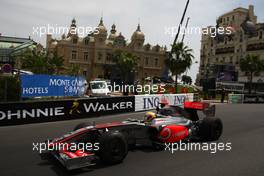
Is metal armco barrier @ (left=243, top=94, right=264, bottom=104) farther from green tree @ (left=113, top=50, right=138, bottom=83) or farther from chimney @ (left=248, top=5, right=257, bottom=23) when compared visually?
chimney @ (left=248, top=5, right=257, bottom=23)

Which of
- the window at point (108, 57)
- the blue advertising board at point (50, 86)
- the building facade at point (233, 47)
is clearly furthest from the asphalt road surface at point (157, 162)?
the window at point (108, 57)

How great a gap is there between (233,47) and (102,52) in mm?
35861

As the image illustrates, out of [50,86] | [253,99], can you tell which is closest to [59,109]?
[50,86]

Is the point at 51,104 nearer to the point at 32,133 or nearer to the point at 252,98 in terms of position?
the point at 32,133

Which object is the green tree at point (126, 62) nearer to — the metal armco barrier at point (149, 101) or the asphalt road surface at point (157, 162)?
the metal armco barrier at point (149, 101)

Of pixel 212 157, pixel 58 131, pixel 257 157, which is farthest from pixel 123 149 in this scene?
pixel 58 131

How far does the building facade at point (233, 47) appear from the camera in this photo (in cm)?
6256

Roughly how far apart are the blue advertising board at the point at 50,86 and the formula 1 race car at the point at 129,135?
7.75 m

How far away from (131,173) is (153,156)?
1442 millimetres

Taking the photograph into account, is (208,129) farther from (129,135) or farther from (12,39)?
(12,39)

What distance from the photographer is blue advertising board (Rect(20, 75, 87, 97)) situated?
14438mm

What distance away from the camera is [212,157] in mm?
7312

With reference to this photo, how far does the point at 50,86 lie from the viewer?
51.3ft

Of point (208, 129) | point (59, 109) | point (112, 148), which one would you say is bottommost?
point (112, 148)
